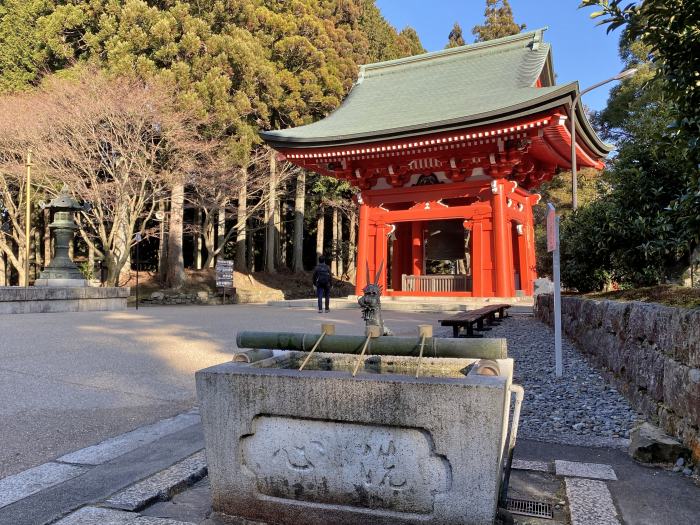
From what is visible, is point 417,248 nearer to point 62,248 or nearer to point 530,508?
point 62,248

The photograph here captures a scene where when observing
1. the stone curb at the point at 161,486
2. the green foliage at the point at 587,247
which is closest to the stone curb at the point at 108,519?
the stone curb at the point at 161,486

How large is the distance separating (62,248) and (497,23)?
2800 cm

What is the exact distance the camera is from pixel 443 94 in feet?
51.4

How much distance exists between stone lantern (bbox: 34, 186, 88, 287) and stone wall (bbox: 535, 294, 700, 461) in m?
13.5

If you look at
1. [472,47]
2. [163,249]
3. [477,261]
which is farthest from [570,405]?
[163,249]

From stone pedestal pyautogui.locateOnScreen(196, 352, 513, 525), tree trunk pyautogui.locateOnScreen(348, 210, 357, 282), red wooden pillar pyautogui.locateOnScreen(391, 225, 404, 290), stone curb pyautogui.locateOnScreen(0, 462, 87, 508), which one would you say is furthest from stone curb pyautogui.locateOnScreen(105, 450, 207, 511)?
tree trunk pyautogui.locateOnScreen(348, 210, 357, 282)

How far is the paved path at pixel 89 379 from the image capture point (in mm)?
3199

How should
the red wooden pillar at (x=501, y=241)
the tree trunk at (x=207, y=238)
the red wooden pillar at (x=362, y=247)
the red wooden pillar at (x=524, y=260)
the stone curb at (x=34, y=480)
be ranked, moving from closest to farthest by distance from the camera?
the stone curb at (x=34, y=480), the red wooden pillar at (x=501, y=241), the red wooden pillar at (x=362, y=247), the red wooden pillar at (x=524, y=260), the tree trunk at (x=207, y=238)

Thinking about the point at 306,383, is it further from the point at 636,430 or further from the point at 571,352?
the point at 571,352

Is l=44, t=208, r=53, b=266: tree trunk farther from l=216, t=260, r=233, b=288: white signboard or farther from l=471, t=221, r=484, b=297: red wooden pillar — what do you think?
l=471, t=221, r=484, b=297: red wooden pillar

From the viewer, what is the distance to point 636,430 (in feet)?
9.86

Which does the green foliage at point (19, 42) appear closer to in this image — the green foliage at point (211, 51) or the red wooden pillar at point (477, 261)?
the green foliage at point (211, 51)

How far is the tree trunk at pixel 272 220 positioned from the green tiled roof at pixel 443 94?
5.40 meters

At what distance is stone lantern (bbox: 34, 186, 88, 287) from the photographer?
13703mm
